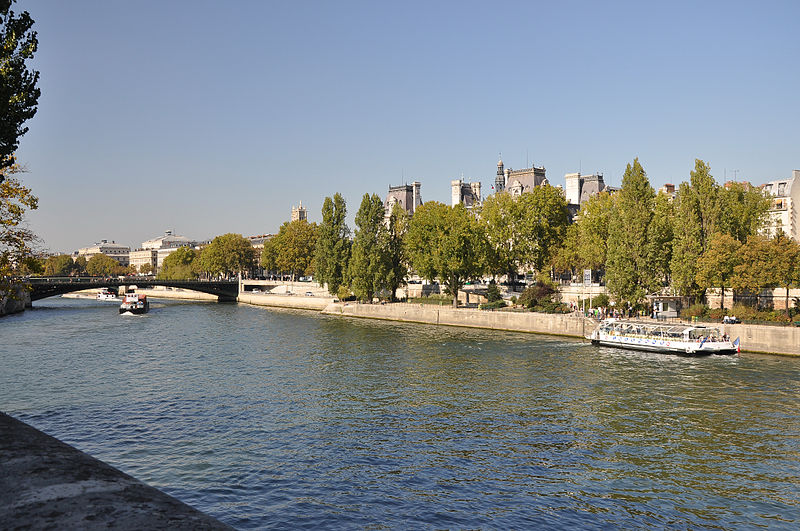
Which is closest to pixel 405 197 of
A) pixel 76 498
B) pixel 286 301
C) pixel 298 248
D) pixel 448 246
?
pixel 298 248

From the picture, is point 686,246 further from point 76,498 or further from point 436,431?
point 76,498

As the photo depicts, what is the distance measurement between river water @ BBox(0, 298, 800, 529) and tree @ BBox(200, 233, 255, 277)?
4177 inches

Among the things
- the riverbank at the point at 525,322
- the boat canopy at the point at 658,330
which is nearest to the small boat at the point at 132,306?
the riverbank at the point at 525,322

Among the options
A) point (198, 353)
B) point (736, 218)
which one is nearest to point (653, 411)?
point (198, 353)

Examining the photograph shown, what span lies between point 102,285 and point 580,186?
302 feet

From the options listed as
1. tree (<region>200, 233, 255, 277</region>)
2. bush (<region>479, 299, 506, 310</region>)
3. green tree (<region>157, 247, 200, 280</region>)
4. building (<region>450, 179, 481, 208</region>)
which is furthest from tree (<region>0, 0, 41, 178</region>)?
green tree (<region>157, 247, 200, 280</region>)

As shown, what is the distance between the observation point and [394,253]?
94.5 metres

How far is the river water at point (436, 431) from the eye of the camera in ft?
62.0

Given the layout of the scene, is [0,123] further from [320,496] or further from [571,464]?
[571,464]

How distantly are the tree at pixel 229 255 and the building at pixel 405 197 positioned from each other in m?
39.6

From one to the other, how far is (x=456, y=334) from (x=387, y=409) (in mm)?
35434

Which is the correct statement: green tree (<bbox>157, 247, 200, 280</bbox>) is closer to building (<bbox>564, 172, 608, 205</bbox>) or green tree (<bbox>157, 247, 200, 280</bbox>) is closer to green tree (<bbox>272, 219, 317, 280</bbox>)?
green tree (<bbox>272, 219, 317, 280</bbox>)

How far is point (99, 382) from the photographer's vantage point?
37.5 metres

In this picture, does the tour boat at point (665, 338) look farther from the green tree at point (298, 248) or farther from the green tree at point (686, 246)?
the green tree at point (298, 248)
